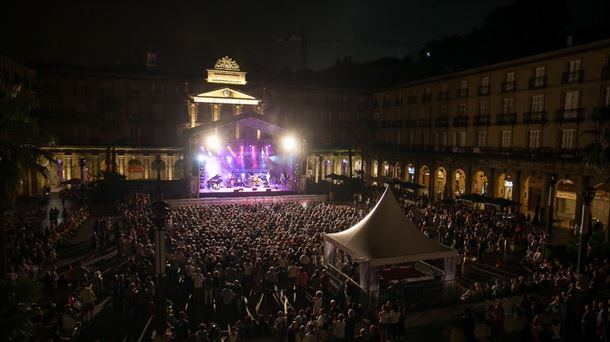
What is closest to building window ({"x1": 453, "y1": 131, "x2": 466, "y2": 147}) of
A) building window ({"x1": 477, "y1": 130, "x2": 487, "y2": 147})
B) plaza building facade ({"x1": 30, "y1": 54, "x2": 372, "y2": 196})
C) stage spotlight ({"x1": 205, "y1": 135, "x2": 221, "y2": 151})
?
building window ({"x1": 477, "y1": 130, "x2": 487, "y2": 147})

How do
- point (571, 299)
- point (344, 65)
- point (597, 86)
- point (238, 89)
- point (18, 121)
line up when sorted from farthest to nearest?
point (344, 65), point (238, 89), point (597, 86), point (571, 299), point (18, 121)

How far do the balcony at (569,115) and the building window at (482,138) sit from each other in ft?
25.2

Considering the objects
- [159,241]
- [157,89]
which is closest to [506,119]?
[159,241]

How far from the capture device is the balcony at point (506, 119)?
3569cm

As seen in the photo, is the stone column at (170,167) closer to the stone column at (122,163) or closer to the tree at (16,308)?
the stone column at (122,163)

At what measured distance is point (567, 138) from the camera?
31.3 meters

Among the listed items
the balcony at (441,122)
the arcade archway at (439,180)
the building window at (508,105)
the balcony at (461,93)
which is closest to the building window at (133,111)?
the balcony at (441,122)

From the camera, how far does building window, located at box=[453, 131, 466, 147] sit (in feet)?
137

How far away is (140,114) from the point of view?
50.2 meters

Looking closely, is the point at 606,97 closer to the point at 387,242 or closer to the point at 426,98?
the point at 426,98

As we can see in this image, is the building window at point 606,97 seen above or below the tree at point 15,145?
above

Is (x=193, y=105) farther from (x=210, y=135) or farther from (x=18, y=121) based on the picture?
(x=18, y=121)

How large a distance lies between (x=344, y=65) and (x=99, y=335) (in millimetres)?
77114

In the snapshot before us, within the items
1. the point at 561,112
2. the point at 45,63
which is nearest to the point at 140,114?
the point at 45,63
